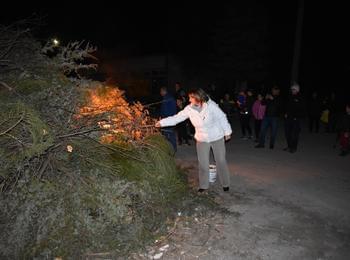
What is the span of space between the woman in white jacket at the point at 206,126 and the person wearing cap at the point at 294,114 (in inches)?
145

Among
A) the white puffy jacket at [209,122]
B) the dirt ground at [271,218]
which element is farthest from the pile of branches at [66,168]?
the white puffy jacket at [209,122]

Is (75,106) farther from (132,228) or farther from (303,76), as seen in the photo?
(303,76)

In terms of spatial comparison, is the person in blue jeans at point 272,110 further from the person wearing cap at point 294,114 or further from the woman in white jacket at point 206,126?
the woman in white jacket at point 206,126

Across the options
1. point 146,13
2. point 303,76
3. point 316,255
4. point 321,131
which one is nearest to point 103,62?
point 146,13

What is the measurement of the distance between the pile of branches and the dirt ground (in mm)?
501

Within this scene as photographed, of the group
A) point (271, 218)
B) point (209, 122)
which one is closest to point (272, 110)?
point (209, 122)

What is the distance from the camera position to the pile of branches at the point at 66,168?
398 cm

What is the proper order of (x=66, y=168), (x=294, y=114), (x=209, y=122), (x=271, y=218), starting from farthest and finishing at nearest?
(x=294, y=114) < (x=209, y=122) < (x=271, y=218) < (x=66, y=168)

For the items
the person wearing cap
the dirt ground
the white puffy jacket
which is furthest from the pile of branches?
the person wearing cap

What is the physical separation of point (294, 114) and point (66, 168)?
6403 millimetres

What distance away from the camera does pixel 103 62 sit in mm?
29781

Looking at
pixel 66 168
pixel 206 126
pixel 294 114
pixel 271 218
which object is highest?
pixel 206 126

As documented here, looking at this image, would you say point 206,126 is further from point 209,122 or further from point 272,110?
point 272,110

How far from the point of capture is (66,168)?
4.46 m
